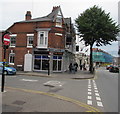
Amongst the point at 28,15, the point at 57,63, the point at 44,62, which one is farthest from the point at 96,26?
the point at 28,15

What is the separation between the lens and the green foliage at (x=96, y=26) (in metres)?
21.2

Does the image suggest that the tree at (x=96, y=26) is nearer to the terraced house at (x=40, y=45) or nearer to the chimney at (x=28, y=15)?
the terraced house at (x=40, y=45)

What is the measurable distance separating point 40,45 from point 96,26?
952 cm

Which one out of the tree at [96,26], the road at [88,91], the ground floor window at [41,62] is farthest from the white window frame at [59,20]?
the road at [88,91]

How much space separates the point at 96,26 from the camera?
2136 cm

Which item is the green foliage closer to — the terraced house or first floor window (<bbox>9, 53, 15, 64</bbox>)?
the terraced house

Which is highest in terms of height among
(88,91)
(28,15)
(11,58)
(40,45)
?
(28,15)

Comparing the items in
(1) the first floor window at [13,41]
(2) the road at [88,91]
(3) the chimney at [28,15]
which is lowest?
(2) the road at [88,91]

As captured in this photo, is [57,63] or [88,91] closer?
[88,91]

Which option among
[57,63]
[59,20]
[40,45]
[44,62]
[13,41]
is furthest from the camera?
[13,41]

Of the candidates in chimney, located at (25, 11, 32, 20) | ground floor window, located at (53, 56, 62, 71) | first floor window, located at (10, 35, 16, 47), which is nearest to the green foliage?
ground floor window, located at (53, 56, 62, 71)

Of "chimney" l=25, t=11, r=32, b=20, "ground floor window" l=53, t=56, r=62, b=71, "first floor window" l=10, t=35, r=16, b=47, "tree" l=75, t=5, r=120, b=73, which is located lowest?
"ground floor window" l=53, t=56, r=62, b=71

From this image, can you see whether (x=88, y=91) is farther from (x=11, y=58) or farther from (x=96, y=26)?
(x=11, y=58)

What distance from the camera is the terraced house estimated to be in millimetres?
20203
